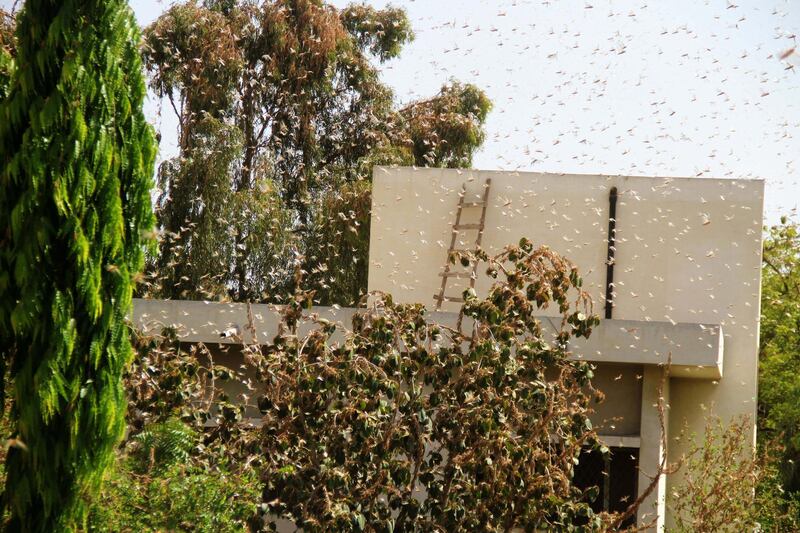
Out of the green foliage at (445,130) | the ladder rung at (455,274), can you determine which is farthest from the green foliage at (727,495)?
the green foliage at (445,130)

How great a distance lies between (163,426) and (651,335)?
453 centimetres

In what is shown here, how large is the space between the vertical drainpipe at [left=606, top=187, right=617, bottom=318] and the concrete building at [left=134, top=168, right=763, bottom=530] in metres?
0.02

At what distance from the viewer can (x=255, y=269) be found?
20.7 meters

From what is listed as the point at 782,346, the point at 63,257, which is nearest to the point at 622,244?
the point at 63,257

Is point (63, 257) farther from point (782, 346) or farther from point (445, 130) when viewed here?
point (782, 346)

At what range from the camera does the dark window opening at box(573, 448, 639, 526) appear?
11.1 metres

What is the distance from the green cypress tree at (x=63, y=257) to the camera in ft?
18.0

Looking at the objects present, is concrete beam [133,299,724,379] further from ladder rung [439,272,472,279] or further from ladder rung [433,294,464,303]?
ladder rung [439,272,472,279]

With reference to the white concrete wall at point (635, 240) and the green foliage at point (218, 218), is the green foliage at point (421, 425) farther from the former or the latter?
the green foliage at point (218, 218)

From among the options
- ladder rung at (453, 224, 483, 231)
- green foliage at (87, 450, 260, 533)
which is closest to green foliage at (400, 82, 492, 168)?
ladder rung at (453, 224, 483, 231)

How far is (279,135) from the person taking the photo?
22953 millimetres

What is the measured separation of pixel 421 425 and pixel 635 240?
19.1 feet

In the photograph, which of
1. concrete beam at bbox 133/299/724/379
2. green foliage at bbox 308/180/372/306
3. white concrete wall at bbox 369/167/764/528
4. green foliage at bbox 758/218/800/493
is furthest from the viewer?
green foliage at bbox 308/180/372/306

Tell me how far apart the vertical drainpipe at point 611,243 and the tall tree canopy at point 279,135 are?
805cm
